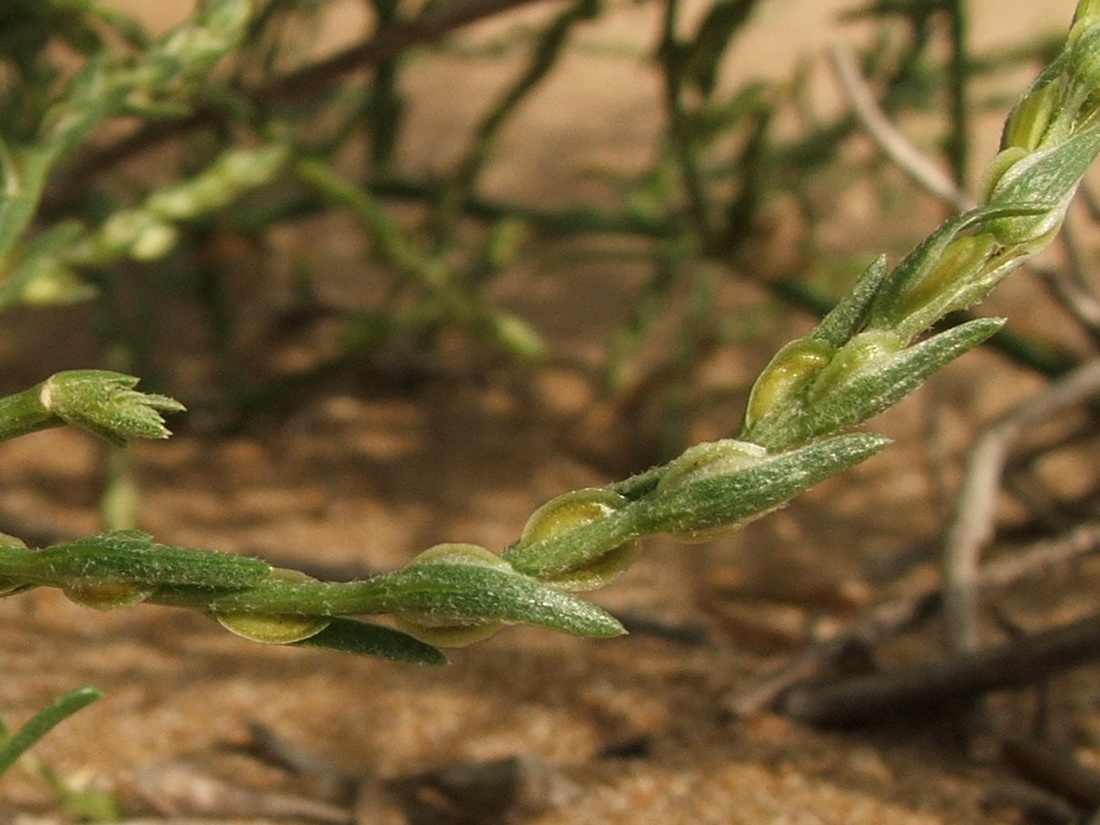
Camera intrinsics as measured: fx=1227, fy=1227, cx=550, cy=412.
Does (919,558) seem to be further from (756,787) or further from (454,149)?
(454,149)

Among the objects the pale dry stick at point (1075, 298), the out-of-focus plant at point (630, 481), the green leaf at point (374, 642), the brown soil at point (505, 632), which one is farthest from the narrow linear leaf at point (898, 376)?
the pale dry stick at point (1075, 298)

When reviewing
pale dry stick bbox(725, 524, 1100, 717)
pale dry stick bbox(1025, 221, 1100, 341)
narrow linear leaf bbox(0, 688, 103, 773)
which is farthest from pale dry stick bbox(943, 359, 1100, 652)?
narrow linear leaf bbox(0, 688, 103, 773)

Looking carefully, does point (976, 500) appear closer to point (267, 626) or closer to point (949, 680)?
point (949, 680)

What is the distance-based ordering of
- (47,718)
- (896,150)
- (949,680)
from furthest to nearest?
(896,150)
(949,680)
(47,718)

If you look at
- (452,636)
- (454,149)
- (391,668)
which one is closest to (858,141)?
(454,149)

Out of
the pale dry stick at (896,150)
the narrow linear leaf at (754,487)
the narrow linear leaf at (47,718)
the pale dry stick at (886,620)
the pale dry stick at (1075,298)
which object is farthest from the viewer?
the pale dry stick at (1075,298)

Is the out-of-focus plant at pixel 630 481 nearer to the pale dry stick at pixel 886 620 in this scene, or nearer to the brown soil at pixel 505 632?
the brown soil at pixel 505 632

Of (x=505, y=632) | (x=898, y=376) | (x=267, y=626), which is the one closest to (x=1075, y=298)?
(x=505, y=632)
